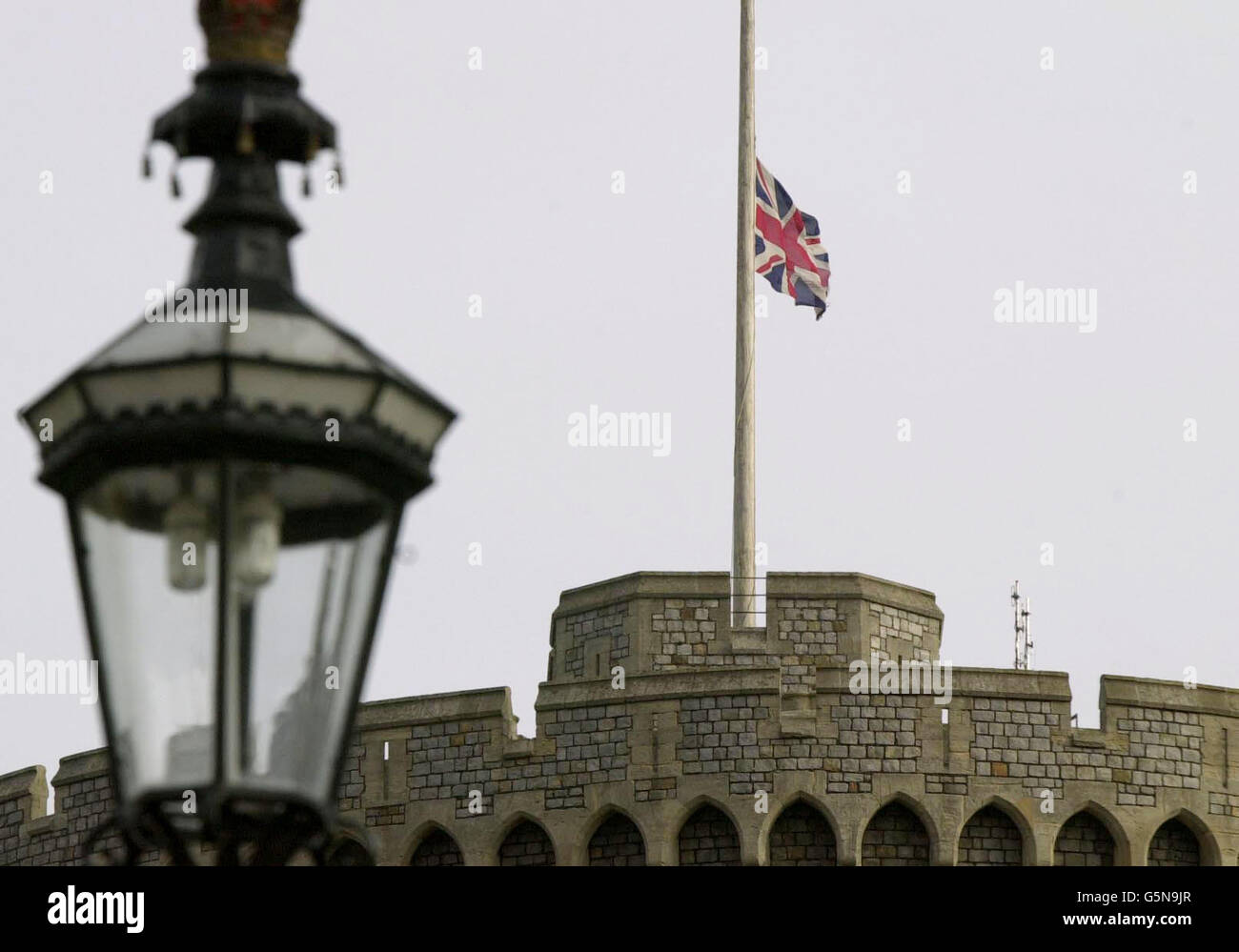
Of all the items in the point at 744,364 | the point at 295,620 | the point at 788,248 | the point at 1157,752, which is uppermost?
the point at 788,248

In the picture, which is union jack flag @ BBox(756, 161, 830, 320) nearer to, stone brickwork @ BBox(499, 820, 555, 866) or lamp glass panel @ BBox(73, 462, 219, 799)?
stone brickwork @ BBox(499, 820, 555, 866)

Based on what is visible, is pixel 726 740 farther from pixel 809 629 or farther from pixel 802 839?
pixel 809 629

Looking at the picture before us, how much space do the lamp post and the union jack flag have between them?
25673 millimetres

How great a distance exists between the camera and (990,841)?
84.0 feet

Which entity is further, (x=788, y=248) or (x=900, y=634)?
(x=788, y=248)

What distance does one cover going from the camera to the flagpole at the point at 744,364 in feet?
88.8

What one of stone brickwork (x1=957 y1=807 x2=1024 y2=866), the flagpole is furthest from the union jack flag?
stone brickwork (x1=957 y1=807 x2=1024 y2=866)

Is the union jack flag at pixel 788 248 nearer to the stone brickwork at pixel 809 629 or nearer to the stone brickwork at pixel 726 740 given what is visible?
the stone brickwork at pixel 809 629

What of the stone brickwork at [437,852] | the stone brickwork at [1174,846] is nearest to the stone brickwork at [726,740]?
the stone brickwork at [437,852]

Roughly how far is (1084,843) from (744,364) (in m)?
6.53

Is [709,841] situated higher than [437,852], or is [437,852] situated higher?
[709,841]

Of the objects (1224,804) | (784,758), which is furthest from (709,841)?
(1224,804)

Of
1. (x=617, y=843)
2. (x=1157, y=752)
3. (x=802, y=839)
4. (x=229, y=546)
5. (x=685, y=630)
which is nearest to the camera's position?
(x=229, y=546)
